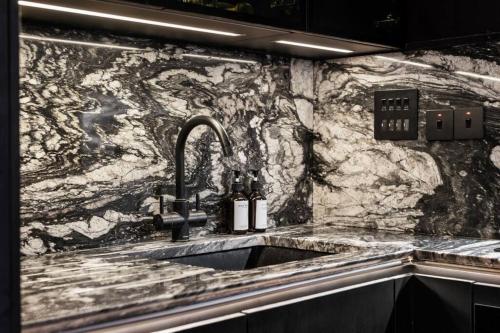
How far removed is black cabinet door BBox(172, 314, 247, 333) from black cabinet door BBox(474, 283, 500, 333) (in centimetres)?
71

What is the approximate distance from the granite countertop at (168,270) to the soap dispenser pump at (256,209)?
4cm

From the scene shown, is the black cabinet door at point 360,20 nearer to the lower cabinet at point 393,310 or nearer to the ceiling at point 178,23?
the ceiling at point 178,23

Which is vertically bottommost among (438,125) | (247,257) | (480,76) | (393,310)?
(393,310)

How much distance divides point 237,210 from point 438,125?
2.48 feet

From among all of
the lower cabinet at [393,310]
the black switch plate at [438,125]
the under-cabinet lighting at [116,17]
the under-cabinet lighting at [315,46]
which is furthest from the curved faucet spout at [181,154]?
the black switch plate at [438,125]

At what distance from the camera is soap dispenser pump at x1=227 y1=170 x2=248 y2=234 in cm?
227

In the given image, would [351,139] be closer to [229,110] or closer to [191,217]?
[229,110]

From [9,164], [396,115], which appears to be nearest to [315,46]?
[396,115]

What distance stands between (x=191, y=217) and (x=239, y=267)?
0.25 metres

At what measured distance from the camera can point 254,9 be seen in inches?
75.1

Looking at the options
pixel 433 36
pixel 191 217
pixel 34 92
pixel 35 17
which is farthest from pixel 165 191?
pixel 433 36

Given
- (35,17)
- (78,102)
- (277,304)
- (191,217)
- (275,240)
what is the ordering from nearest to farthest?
(277,304)
(35,17)
(78,102)
(191,217)
(275,240)

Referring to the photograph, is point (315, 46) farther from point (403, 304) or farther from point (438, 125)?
point (403, 304)

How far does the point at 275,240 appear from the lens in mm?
2248
